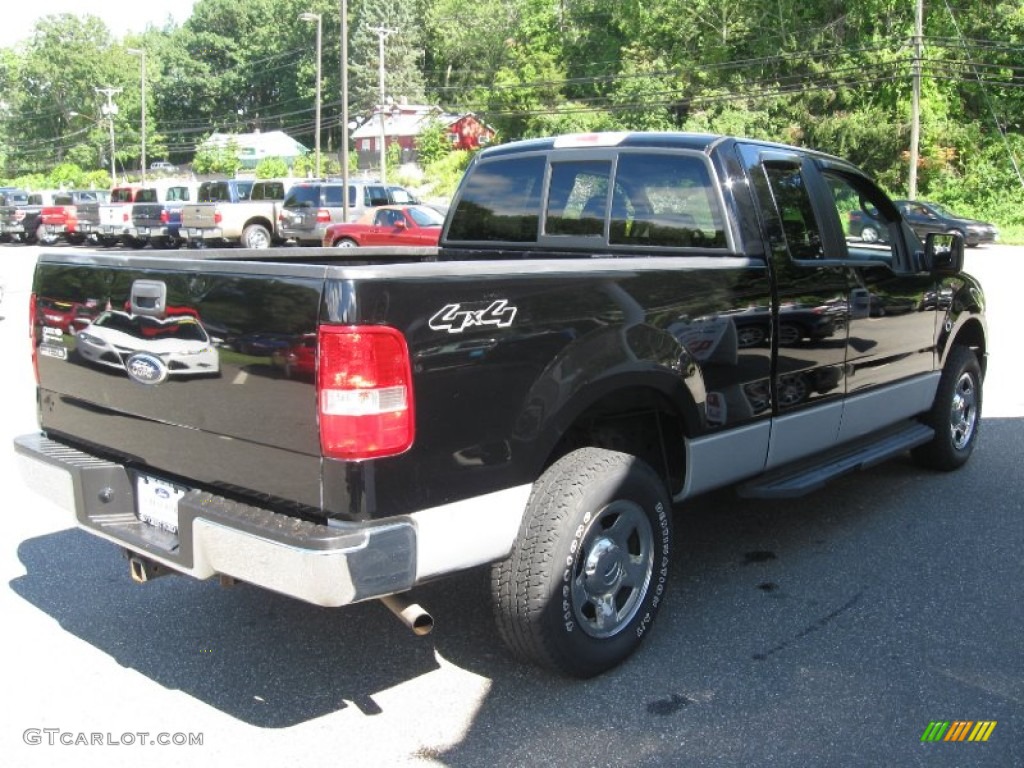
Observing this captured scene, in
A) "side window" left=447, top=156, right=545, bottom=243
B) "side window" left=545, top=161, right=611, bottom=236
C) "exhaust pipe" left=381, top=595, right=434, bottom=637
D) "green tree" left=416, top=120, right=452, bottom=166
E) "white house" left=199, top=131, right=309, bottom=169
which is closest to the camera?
"exhaust pipe" left=381, top=595, right=434, bottom=637

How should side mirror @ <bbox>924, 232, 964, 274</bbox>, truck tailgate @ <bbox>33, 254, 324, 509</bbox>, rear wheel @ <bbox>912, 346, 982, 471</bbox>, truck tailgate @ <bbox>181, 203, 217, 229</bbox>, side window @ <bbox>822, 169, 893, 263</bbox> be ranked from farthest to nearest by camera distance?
truck tailgate @ <bbox>181, 203, 217, 229</bbox>, rear wheel @ <bbox>912, 346, 982, 471</bbox>, side mirror @ <bbox>924, 232, 964, 274</bbox>, side window @ <bbox>822, 169, 893, 263</bbox>, truck tailgate @ <bbox>33, 254, 324, 509</bbox>

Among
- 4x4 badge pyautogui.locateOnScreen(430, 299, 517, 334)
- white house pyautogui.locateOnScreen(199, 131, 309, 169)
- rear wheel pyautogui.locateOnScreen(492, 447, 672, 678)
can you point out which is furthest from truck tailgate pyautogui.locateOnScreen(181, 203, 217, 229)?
white house pyautogui.locateOnScreen(199, 131, 309, 169)

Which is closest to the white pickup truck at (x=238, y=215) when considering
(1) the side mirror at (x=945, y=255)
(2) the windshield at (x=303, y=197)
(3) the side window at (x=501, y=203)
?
(2) the windshield at (x=303, y=197)

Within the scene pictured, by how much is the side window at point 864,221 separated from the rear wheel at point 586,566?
2287mm

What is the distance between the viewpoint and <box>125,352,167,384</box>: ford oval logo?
314 centimetres

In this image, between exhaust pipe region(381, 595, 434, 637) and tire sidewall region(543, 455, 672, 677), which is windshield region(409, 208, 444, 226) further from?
exhaust pipe region(381, 595, 434, 637)

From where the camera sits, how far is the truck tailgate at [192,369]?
110 inches

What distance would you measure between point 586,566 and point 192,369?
1.52 m

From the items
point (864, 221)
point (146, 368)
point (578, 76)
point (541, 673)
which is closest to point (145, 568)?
point (146, 368)

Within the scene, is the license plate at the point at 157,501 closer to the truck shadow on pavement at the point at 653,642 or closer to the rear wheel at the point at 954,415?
the truck shadow on pavement at the point at 653,642

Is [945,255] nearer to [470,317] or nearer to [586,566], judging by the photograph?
[586,566]

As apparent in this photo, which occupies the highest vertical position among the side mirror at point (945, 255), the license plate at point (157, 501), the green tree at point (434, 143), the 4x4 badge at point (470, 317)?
the green tree at point (434, 143)

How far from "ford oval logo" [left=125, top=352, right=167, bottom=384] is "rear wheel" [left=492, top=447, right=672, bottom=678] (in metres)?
1.29

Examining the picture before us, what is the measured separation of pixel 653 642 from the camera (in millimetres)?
3809
